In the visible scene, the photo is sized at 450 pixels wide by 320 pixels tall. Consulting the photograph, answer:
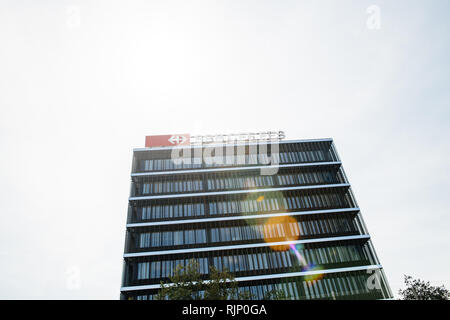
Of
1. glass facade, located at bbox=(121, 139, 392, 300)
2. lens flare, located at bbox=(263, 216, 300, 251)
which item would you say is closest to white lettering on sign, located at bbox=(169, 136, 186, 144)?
glass facade, located at bbox=(121, 139, 392, 300)

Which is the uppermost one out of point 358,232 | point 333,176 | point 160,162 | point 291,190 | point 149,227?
point 160,162

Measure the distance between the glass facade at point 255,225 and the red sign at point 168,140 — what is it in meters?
1.10

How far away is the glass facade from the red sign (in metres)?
1.10

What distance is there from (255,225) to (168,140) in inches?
810

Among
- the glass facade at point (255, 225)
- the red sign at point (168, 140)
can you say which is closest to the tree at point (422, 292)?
the glass facade at point (255, 225)

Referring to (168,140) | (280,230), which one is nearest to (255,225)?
(280,230)

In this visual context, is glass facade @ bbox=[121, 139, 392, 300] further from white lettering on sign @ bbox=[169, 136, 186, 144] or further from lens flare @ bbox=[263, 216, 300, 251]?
white lettering on sign @ bbox=[169, 136, 186, 144]

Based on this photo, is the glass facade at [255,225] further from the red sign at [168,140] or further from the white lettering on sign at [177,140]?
the white lettering on sign at [177,140]

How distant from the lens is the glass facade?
3359 cm
